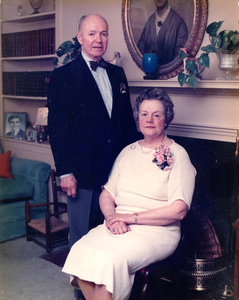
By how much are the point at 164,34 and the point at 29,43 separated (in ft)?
6.25

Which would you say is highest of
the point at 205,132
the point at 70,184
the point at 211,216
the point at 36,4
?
the point at 36,4

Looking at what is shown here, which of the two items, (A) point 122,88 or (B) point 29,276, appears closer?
(A) point 122,88

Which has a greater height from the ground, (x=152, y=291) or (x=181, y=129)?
(x=181, y=129)

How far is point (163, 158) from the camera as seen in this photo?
201 cm

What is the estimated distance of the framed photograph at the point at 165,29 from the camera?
2.57 metres

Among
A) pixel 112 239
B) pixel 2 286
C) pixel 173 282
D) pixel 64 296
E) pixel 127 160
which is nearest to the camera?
pixel 112 239

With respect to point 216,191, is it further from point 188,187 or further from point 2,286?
point 2,286

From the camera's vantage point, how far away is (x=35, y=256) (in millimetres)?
3127

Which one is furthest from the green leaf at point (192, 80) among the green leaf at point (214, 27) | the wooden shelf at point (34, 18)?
the wooden shelf at point (34, 18)

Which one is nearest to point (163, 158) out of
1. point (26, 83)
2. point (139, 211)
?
point (139, 211)

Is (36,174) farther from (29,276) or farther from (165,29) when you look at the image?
(165,29)

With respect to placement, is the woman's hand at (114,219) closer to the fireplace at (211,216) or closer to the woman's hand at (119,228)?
the woman's hand at (119,228)

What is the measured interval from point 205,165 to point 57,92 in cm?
120

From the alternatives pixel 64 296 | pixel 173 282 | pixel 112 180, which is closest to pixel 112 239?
pixel 112 180
